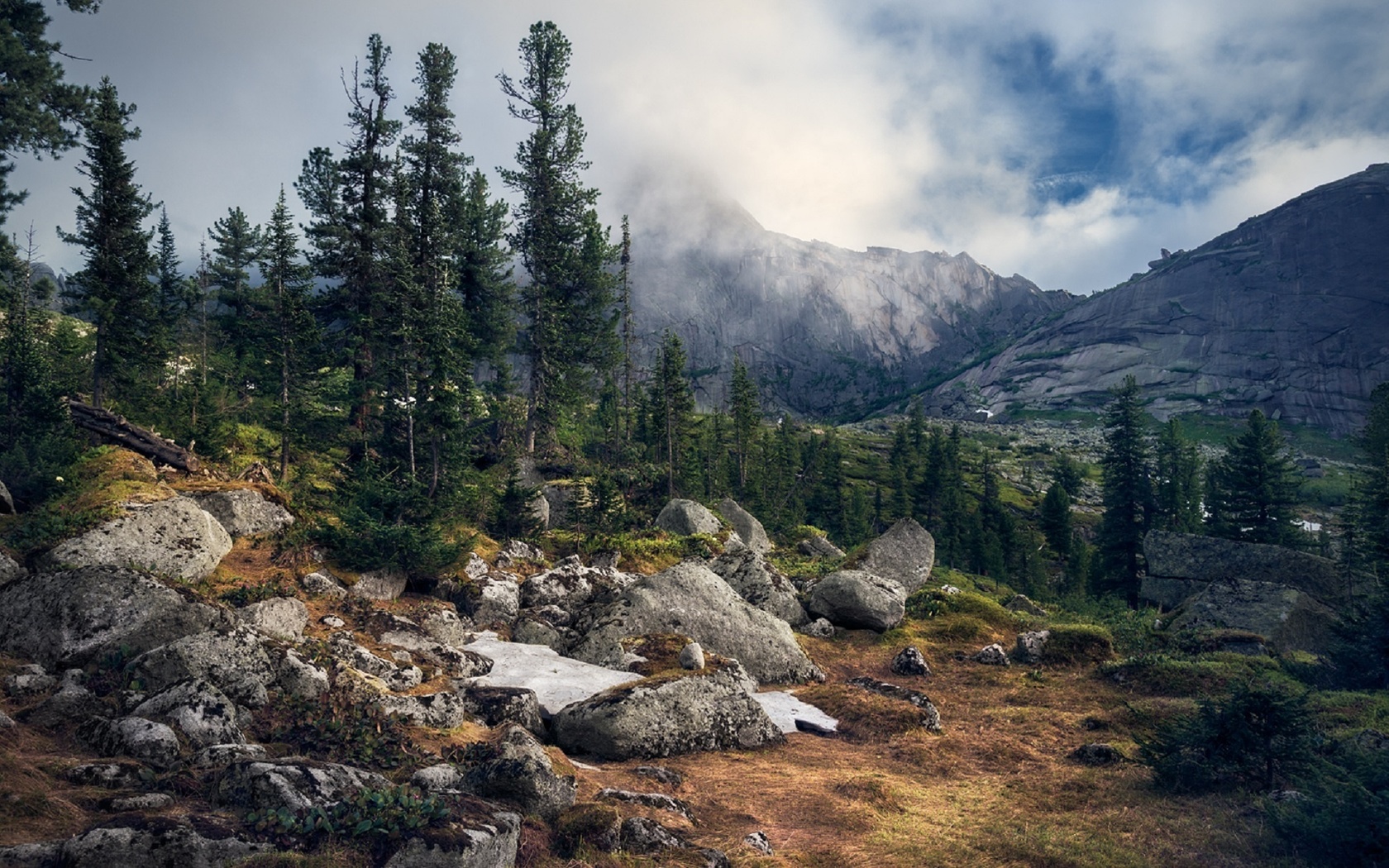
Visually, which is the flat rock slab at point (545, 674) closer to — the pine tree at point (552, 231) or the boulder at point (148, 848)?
the boulder at point (148, 848)

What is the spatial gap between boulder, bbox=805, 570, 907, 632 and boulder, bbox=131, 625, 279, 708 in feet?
62.5

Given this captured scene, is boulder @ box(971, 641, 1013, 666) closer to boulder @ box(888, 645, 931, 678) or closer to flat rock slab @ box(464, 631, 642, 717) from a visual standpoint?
boulder @ box(888, 645, 931, 678)

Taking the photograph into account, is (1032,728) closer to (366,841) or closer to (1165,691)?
(1165,691)

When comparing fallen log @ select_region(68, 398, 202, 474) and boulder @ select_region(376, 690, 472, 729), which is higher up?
fallen log @ select_region(68, 398, 202, 474)

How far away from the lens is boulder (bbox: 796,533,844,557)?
41897 mm

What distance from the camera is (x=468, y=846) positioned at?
21.6 feet

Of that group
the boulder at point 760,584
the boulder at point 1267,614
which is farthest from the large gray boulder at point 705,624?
the boulder at point 1267,614

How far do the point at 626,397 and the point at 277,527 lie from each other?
36.5 meters

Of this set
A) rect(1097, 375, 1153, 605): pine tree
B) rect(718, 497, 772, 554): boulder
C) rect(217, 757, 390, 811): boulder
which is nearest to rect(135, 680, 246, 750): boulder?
rect(217, 757, 390, 811): boulder

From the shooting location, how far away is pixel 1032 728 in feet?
50.9

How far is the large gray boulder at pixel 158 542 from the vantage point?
1437 cm

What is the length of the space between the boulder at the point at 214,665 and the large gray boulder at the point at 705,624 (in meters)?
8.57

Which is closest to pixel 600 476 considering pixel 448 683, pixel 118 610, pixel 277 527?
pixel 277 527

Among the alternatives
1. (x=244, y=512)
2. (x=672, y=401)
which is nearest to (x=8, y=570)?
(x=244, y=512)
